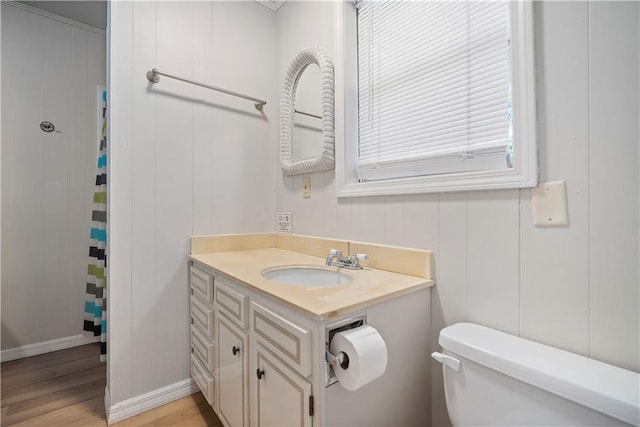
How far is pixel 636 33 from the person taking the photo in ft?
2.14

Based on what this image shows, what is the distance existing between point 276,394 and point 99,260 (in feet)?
4.68

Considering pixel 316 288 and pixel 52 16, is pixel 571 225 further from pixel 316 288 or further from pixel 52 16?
pixel 52 16

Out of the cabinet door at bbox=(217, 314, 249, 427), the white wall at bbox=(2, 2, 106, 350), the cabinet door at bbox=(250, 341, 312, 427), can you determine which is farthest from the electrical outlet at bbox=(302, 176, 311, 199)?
the white wall at bbox=(2, 2, 106, 350)

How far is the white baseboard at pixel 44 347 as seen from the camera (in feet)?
6.09

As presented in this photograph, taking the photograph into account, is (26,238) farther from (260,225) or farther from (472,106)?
(472,106)

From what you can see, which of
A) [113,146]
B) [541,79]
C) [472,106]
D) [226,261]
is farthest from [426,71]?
[113,146]

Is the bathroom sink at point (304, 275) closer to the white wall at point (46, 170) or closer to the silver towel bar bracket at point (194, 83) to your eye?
the silver towel bar bracket at point (194, 83)

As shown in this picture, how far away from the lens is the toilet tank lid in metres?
0.55

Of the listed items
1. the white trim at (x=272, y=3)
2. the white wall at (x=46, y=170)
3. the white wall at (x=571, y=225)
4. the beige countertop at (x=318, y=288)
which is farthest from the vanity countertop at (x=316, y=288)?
the white trim at (x=272, y=3)

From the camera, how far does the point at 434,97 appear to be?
1.09m

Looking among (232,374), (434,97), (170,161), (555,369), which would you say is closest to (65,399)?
(232,374)

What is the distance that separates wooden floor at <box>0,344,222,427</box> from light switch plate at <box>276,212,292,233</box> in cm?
100

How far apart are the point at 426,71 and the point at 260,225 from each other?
1.22 metres

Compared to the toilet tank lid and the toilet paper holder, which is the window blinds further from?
the toilet paper holder
